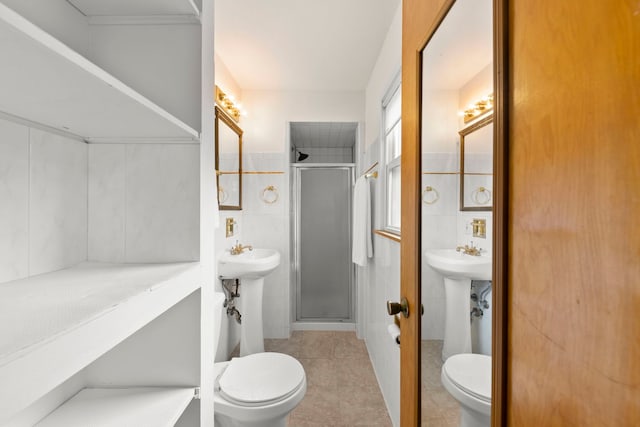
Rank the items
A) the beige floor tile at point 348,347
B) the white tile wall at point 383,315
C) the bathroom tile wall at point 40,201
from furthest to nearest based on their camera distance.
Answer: the beige floor tile at point 348,347
the white tile wall at point 383,315
the bathroom tile wall at point 40,201

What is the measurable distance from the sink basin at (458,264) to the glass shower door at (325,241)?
2.68 m

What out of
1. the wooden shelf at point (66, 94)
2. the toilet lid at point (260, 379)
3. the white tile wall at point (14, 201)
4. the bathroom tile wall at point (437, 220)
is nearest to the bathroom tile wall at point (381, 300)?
the toilet lid at point (260, 379)

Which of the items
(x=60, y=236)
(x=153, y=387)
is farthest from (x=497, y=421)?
(x=60, y=236)

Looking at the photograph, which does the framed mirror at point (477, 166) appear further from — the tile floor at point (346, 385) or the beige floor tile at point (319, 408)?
the beige floor tile at point (319, 408)

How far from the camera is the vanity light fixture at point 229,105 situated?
2293 mm

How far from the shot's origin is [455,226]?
2.39ft

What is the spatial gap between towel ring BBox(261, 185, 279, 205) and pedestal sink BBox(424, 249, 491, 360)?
233cm

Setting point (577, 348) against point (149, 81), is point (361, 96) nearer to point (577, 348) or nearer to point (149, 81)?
point (149, 81)

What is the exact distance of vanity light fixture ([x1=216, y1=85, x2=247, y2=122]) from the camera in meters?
2.29

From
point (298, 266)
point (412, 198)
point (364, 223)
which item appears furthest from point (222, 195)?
point (412, 198)

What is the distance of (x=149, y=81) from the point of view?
Result: 0.90 metres

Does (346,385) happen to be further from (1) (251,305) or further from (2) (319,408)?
(1) (251,305)

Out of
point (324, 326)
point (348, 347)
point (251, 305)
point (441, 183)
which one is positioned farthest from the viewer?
point (324, 326)

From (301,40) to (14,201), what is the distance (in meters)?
1.96
